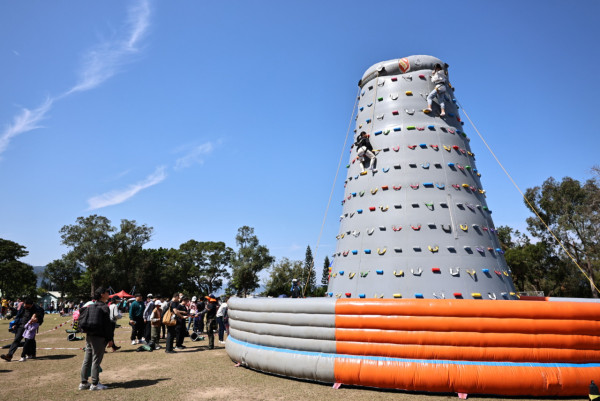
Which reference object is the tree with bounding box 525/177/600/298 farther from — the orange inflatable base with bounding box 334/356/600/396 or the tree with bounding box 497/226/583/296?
the orange inflatable base with bounding box 334/356/600/396

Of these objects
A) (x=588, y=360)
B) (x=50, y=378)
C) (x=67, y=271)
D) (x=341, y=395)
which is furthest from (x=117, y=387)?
(x=67, y=271)

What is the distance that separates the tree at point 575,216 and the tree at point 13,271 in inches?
2582

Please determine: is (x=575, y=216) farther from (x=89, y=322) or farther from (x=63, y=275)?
(x=63, y=275)

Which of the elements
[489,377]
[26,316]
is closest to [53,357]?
[26,316]

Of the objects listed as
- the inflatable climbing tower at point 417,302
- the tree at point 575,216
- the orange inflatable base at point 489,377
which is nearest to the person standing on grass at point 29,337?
the inflatable climbing tower at point 417,302

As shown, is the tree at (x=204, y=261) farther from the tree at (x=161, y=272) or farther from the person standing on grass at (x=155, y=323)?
the person standing on grass at (x=155, y=323)

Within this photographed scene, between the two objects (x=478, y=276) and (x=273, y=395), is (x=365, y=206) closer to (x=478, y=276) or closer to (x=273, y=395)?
(x=478, y=276)

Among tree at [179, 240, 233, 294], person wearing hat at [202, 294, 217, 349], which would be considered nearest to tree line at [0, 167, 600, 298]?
tree at [179, 240, 233, 294]

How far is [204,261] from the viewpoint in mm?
61250

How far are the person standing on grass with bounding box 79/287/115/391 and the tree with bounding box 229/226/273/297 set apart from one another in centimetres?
4990

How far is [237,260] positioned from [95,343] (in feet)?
171

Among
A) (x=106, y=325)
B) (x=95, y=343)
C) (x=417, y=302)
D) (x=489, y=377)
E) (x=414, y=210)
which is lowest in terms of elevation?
(x=489, y=377)

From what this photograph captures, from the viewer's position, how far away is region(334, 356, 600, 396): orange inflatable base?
5688 millimetres

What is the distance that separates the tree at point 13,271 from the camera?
48.2 metres
